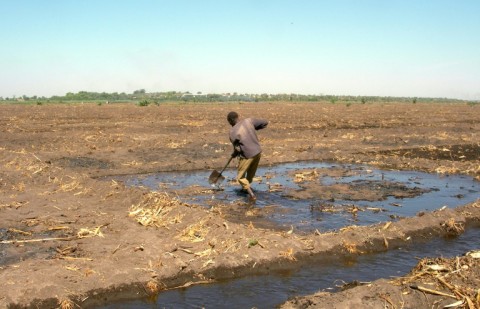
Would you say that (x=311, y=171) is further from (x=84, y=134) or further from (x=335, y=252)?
(x=84, y=134)

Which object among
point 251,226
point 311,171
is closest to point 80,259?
point 251,226

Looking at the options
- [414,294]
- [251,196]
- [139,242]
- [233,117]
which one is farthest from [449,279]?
[233,117]

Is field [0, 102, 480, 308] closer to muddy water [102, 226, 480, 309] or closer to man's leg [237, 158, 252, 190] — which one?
muddy water [102, 226, 480, 309]

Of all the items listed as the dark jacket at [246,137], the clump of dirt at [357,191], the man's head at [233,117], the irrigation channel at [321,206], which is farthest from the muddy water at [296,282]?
the man's head at [233,117]

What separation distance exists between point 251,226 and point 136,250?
2.12 m

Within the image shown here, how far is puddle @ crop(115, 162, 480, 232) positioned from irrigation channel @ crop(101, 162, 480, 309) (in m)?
0.02

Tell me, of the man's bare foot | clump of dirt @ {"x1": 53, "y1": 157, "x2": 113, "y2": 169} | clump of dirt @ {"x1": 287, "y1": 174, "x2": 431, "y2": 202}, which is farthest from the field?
clump of dirt @ {"x1": 287, "y1": 174, "x2": 431, "y2": 202}

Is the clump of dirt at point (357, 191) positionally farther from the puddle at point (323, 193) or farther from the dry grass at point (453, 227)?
the dry grass at point (453, 227)

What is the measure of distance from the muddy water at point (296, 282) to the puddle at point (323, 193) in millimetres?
1394

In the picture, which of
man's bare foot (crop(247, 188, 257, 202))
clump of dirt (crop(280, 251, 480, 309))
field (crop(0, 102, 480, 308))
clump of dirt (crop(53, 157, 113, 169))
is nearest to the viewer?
clump of dirt (crop(280, 251, 480, 309))

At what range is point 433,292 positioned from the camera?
5.08m

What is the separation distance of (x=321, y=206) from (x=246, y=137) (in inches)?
94.5

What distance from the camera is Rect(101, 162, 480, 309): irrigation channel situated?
5.81 meters

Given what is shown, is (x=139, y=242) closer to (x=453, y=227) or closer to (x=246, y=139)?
(x=246, y=139)
